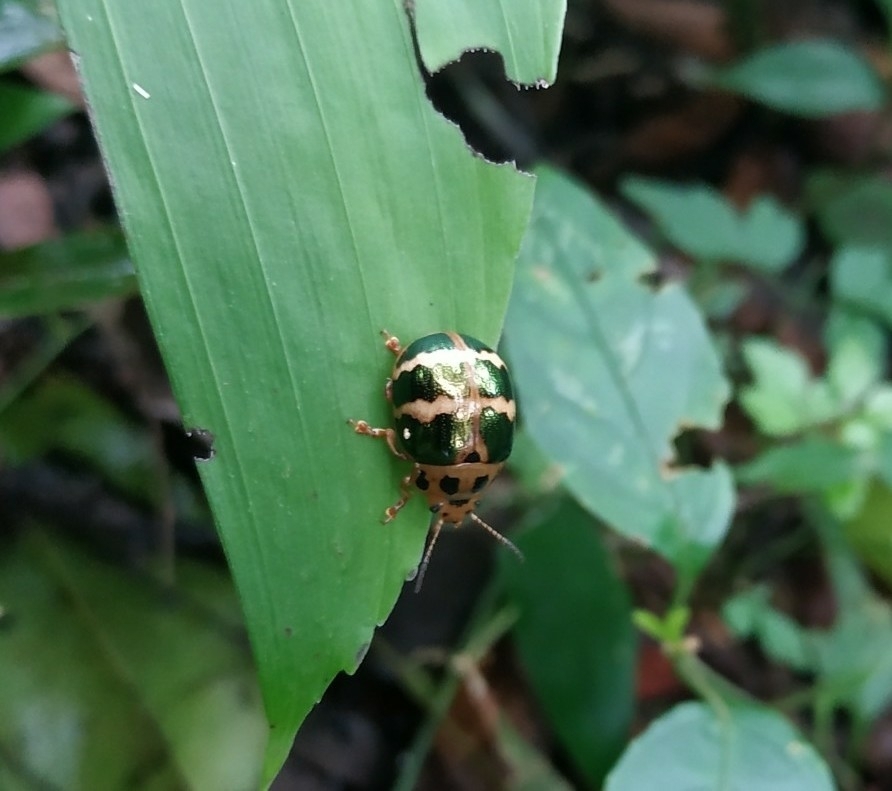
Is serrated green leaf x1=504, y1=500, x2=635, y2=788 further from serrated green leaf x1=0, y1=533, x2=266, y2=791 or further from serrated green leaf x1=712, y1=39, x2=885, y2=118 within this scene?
serrated green leaf x1=712, y1=39, x2=885, y2=118

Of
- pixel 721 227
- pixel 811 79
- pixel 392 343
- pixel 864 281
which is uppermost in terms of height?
pixel 811 79

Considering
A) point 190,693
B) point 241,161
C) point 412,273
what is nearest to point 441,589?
point 190,693

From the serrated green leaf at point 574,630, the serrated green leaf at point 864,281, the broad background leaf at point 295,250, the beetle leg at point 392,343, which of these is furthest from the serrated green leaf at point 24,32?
the serrated green leaf at point 864,281

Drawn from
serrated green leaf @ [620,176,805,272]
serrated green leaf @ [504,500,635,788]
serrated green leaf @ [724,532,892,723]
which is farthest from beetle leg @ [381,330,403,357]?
serrated green leaf @ [620,176,805,272]

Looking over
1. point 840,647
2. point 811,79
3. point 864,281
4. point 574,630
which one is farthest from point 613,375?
point 811,79

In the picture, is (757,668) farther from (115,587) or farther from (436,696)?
(115,587)

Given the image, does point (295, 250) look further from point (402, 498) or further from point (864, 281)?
point (864, 281)

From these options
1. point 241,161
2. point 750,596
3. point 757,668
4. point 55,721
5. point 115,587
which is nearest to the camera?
point 241,161
